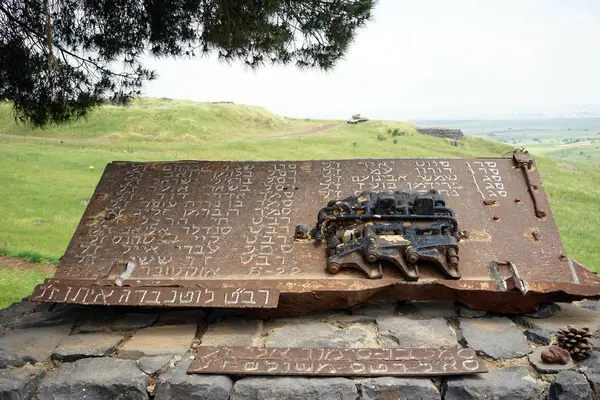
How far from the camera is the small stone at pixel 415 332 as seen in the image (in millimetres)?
3838

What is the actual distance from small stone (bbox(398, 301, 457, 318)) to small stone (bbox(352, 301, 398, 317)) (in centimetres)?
7

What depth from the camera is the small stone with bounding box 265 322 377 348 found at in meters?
3.85

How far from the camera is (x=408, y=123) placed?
2283 centimetres

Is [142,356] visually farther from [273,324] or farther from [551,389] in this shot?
[551,389]

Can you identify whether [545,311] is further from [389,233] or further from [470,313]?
[389,233]

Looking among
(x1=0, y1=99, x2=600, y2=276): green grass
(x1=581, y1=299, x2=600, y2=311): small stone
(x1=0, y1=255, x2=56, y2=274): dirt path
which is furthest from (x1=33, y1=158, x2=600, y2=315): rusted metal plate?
(x1=0, y1=255, x2=56, y2=274): dirt path

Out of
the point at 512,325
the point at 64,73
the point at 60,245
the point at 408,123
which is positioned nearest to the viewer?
the point at 512,325

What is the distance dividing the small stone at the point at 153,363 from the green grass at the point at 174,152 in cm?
406

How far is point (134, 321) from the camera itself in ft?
14.3

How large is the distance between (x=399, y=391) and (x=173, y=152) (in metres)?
12.2

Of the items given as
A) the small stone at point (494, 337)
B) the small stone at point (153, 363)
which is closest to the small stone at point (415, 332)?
the small stone at point (494, 337)

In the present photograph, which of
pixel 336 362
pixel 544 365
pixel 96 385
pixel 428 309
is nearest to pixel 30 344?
pixel 96 385

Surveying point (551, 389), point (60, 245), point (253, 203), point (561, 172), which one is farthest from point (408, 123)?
point (551, 389)

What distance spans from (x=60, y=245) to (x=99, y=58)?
3110 mm
